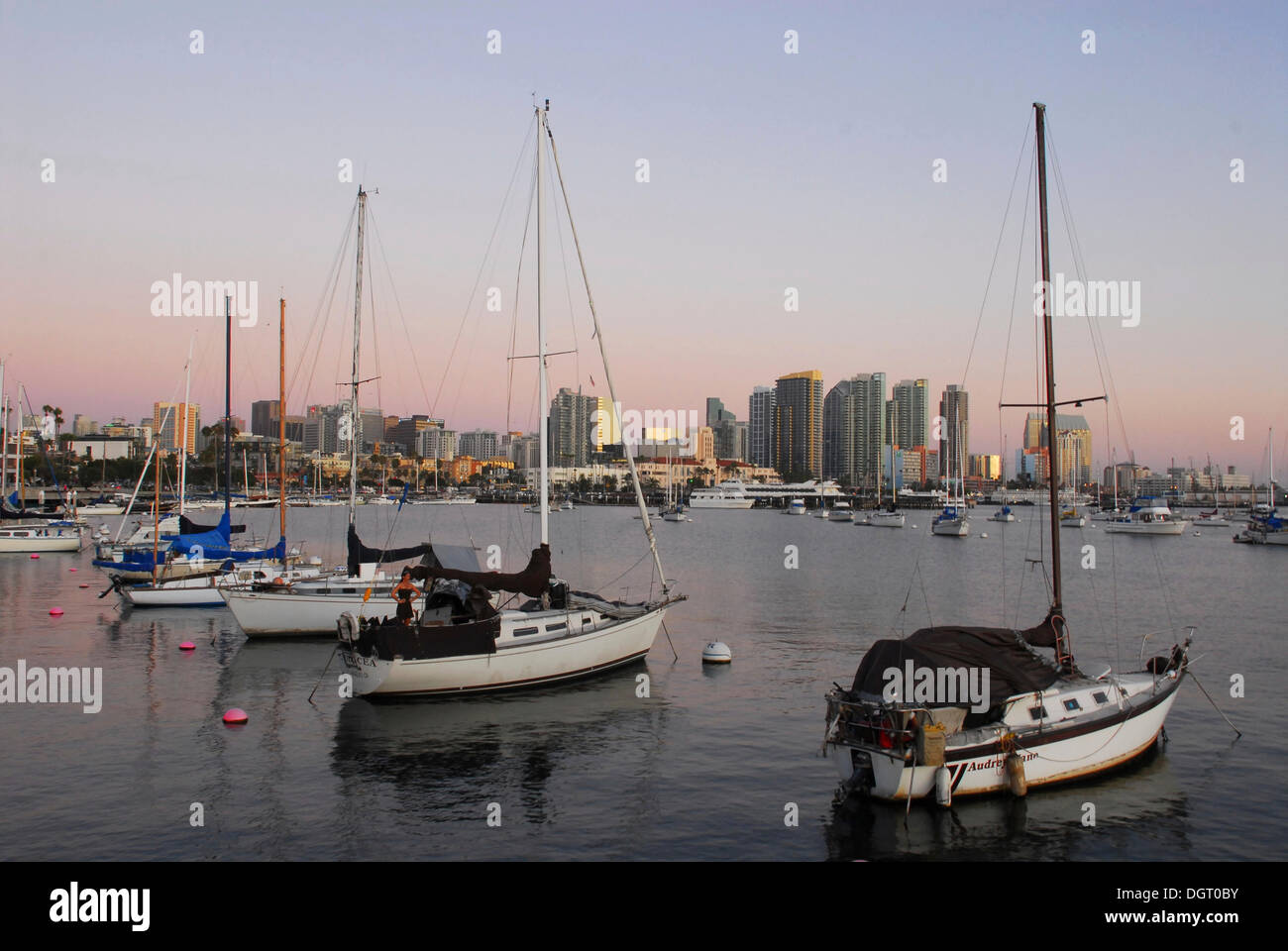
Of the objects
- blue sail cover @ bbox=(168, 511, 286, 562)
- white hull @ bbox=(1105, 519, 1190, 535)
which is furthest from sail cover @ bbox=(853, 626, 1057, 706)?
white hull @ bbox=(1105, 519, 1190, 535)

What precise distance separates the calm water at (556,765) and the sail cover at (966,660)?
236cm

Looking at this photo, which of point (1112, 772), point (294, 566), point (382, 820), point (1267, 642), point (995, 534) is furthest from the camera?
point (995, 534)

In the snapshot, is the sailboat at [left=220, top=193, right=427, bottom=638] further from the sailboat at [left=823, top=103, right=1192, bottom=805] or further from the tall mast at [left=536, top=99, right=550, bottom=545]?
the sailboat at [left=823, top=103, right=1192, bottom=805]

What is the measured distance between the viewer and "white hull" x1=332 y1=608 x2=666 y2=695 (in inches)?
1048

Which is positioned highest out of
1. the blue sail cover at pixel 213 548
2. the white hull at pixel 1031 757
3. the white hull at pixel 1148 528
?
the blue sail cover at pixel 213 548

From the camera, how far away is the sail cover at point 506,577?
2928 centimetres

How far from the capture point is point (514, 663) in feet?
92.8

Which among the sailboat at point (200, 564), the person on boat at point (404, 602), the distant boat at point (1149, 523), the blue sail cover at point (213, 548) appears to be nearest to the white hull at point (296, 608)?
the sailboat at point (200, 564)

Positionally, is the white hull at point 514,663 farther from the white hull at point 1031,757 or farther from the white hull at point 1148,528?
the white hull at point 1148,528

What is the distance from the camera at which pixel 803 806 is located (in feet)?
62.5

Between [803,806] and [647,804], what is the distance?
125 inches

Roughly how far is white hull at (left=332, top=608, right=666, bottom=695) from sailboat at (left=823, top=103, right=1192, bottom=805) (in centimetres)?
1144

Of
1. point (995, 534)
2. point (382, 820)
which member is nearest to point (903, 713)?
point (382, 820)
